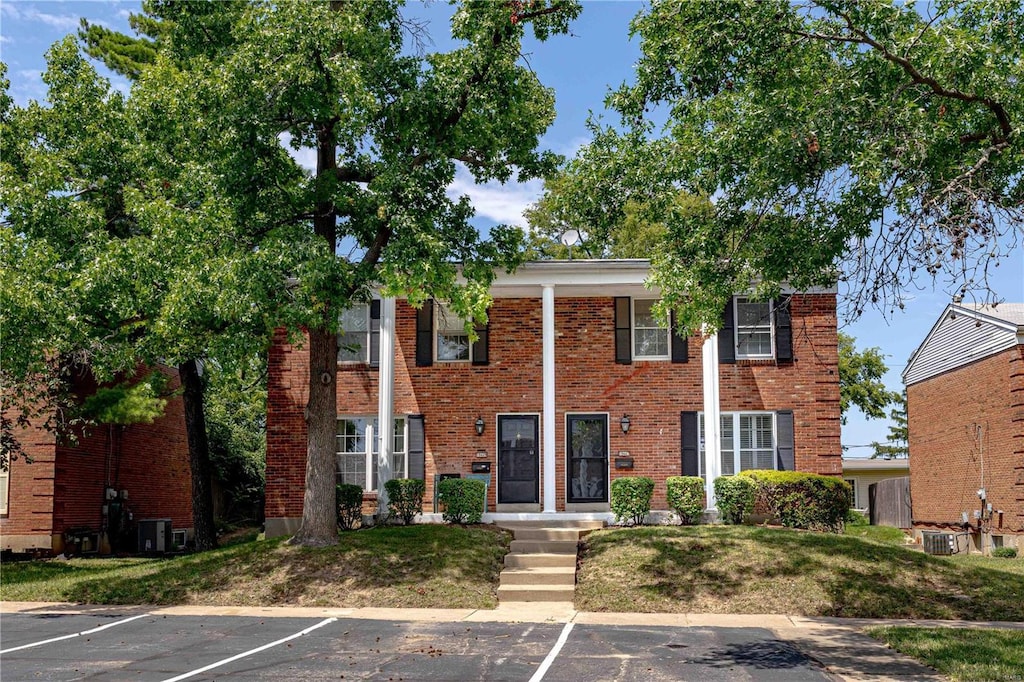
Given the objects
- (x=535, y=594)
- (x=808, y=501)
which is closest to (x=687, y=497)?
(x=808, y=501)

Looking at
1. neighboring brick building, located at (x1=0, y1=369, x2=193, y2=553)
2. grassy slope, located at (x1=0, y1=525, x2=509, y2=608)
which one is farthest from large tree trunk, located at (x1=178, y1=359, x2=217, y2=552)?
grassy slope, located at (x1=0, y1=525, x2=509, y2=608)

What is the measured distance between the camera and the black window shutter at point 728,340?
20.7 m

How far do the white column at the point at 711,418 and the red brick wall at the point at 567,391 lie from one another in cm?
151

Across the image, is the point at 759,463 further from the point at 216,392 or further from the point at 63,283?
the point at 216,392

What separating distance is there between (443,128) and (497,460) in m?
7.77

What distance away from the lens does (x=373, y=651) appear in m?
10.6

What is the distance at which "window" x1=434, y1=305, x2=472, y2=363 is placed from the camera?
21.2m

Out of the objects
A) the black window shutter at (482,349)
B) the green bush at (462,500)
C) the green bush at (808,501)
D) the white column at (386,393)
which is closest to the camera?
the green bush at (808,501)

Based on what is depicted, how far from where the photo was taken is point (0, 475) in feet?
69.5

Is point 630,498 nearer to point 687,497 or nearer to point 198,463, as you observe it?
point 687,497

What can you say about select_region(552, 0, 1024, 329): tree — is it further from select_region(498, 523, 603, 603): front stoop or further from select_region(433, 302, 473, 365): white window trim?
select_region(433, 302, 473, 365): white window trim

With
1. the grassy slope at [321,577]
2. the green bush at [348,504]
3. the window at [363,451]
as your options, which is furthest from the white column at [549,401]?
the green bush at [348,504]

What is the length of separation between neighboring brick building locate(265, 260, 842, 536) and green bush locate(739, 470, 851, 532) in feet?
6.47

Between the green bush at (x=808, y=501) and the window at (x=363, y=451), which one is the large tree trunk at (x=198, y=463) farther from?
the green bush at (x=808, y=501)
